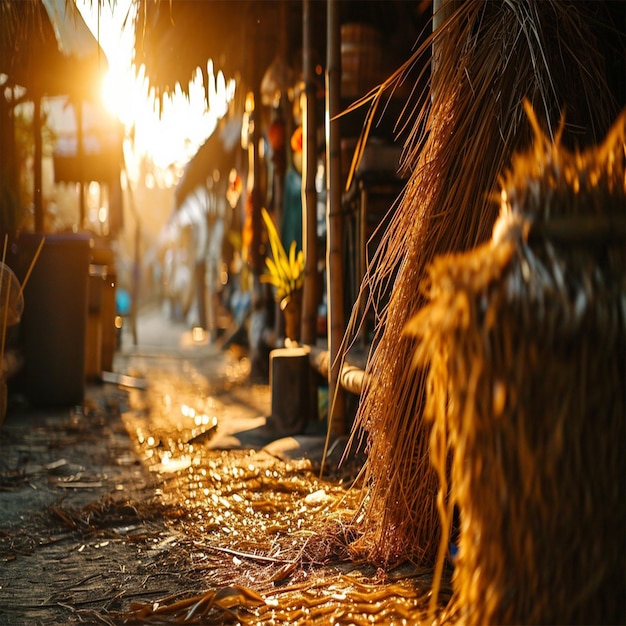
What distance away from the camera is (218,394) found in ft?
20.6

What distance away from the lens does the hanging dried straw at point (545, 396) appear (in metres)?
1.01

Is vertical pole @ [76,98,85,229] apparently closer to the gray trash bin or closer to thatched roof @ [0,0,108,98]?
thatched roof @ [0,0,108,98]

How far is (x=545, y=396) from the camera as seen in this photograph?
103cm

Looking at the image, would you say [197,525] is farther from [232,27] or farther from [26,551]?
[232,27]

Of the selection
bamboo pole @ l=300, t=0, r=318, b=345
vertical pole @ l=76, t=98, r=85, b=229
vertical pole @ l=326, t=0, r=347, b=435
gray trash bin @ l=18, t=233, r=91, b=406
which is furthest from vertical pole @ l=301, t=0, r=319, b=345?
vertical pole @ l=76, t=98, r=85, b=229

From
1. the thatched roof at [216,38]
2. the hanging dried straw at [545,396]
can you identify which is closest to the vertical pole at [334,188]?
the thatched roof at [216,38]

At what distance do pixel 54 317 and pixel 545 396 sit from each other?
15.7 feet

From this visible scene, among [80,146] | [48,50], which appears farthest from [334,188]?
[80,146]

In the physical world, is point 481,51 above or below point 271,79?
below

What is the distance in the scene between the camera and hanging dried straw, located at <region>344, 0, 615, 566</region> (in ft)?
6.35

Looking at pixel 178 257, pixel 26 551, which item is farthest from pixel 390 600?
pixel 178 257

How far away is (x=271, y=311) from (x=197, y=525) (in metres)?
4.70

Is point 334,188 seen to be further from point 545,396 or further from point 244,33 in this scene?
point 244,33

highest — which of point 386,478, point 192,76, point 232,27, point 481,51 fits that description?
point 232,27
